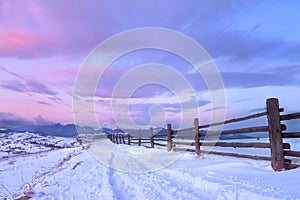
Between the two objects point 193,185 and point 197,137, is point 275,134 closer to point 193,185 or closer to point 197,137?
point 193,185

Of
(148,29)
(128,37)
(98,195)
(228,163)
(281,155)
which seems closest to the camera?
(98,195)

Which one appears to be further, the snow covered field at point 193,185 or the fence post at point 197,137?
the fence post at point 197,137

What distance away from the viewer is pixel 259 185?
4.76 meters

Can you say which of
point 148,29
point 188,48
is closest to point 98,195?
point 188,48

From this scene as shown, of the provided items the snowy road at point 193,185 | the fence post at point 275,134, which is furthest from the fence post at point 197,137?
the fence post at point 275,134

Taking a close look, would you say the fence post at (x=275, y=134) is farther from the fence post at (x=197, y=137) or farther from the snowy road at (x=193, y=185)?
the fence post at (x=197, y=137)

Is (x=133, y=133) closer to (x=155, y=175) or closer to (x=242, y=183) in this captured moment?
(x=155, y=175)

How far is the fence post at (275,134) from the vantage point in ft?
19.7

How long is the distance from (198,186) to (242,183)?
0.86 metres

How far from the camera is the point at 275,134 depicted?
20.2ft

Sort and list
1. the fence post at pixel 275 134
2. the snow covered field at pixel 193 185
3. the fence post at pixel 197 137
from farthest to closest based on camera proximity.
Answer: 1. the fence post at pixel 197 137
2. the fence post at pixel 275 134
3. the snow covered field at pixel 193 185

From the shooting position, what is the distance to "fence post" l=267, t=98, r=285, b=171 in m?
6.02

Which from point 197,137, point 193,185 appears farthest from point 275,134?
point 197,137

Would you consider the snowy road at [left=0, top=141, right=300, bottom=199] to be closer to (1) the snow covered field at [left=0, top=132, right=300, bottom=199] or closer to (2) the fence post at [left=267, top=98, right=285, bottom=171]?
(1) the snow covered field at [left=0, top=132, right=300, bottom=199]
